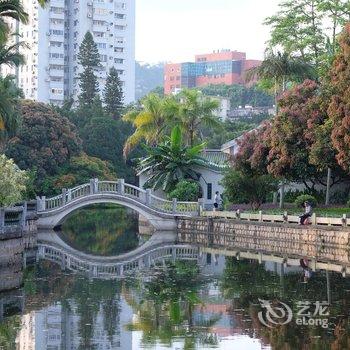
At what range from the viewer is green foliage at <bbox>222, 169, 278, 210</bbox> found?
47.2 metres

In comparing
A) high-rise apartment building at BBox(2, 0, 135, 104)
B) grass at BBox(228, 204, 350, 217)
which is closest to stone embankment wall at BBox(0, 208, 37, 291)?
grass at BBox(228, 204, 350, 217)

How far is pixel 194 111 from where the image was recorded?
59500 mm

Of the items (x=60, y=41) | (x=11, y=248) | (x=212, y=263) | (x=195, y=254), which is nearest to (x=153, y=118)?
(x=195, y=254)

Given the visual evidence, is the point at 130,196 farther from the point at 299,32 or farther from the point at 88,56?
the point at 88,56

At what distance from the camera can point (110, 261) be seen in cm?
3600

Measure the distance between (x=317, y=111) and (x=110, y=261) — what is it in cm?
1192

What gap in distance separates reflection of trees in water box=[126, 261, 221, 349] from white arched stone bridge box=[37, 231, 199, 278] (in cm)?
242

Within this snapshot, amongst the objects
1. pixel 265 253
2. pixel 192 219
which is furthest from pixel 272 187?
pixel 265 253

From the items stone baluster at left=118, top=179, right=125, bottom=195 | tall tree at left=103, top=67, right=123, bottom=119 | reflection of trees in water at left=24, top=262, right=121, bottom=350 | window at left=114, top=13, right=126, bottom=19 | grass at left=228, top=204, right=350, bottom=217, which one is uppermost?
window at left=114, top=13, right=126, bottom=19

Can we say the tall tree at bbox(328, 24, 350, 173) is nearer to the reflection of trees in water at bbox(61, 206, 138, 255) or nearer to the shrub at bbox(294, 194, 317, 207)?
the shrub at bbox(294, 194, 317, 207)

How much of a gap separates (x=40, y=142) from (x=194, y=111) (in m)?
13.3

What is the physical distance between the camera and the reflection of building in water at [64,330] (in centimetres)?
1722

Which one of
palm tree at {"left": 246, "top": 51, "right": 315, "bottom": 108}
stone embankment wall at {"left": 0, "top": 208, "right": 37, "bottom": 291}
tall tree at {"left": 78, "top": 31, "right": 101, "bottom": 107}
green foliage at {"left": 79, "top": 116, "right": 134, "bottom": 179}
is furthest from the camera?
tall tree at {"left": 78, "top": 31, "right": 101, "bottom": 107}

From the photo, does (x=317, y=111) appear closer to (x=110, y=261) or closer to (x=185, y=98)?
(x=110, y=261)
